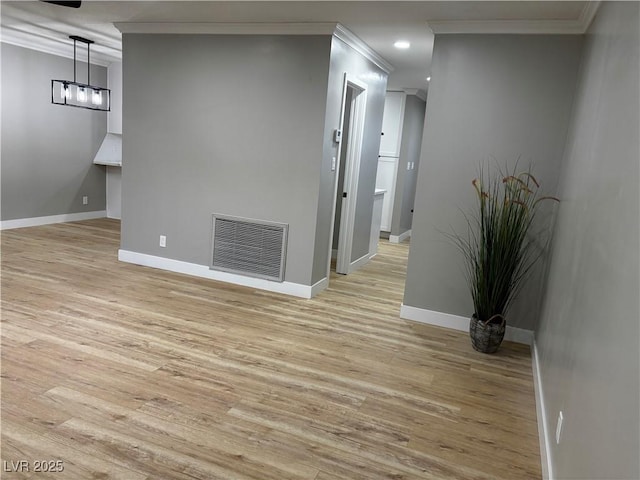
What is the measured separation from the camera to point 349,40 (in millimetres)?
4289

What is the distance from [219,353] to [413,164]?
5581 mm

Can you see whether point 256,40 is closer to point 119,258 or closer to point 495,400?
point 119,258

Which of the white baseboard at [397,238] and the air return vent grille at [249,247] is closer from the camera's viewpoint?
the air return vent grille at [249,247]

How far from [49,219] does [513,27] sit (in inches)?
246

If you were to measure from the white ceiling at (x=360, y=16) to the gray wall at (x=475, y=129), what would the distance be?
0.45ft

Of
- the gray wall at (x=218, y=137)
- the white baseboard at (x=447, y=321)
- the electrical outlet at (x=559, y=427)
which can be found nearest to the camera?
the electrical outlet at (x=559, y=427)

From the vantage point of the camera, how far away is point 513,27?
3502 millimetres

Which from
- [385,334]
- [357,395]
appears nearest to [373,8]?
[385,334]

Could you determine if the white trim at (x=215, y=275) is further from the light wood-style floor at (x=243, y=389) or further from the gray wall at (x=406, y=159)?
the gray wall at (x=406, y=159)

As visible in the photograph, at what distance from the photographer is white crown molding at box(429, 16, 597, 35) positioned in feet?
11.1

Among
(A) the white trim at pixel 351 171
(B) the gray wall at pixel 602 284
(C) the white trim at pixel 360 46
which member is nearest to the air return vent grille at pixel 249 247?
(A) the white trim at pixel 351 171

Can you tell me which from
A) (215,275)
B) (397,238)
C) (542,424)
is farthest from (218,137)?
(397,238)

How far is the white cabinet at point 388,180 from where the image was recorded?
7590mm

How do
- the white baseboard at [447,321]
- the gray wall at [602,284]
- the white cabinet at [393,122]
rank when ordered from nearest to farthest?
the gray wall at [602,284] → the white baseboard at [447,321] → the white cabinet at [393,122]
